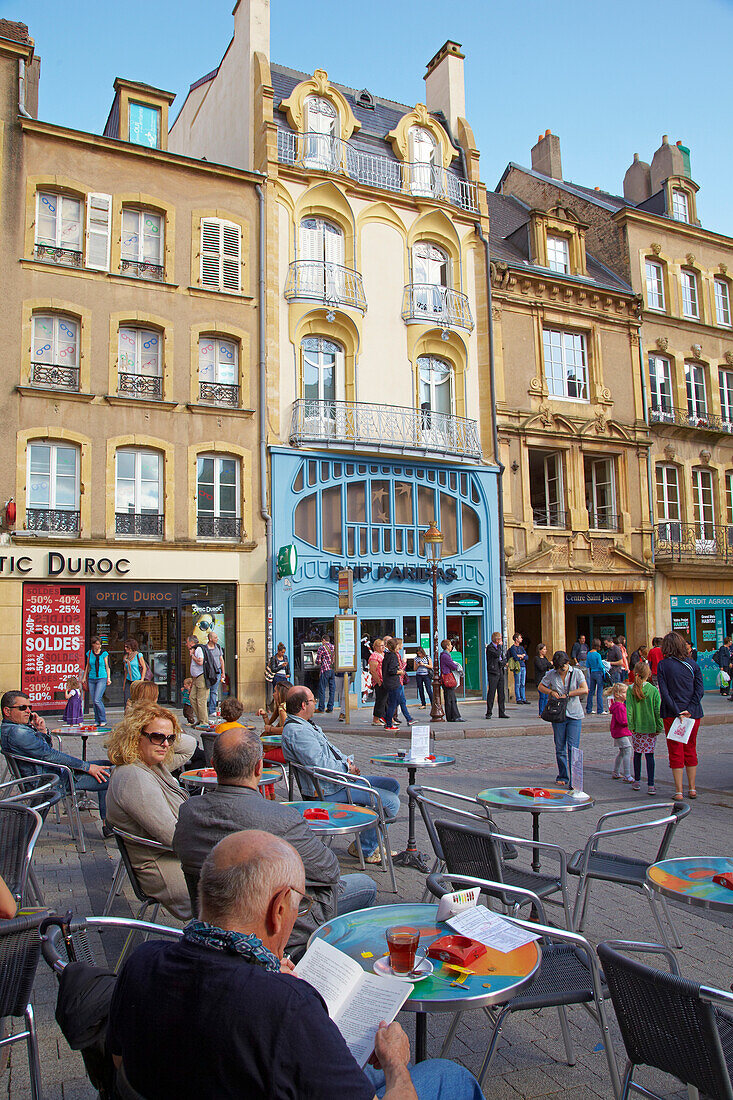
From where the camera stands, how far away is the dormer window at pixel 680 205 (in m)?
30.0

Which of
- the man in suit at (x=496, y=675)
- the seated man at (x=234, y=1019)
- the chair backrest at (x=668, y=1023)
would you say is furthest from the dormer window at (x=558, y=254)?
the seated man at (x=234, y=1019)

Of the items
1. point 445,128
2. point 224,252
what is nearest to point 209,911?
point 224,252

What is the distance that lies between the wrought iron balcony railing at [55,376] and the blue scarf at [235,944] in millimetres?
18597

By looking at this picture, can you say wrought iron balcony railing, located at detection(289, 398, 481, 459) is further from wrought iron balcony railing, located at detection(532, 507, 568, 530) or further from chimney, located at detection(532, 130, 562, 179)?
chimney, located at detection(532, 130, 562, 179)

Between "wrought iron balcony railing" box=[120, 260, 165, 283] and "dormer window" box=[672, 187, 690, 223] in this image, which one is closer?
"wrought iron balcony railing" box=[120, 260, 165, 283]

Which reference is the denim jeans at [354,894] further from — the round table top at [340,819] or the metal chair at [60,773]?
the metal chair at [60,773]

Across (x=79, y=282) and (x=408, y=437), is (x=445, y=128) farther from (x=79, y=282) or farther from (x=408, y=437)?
(x=79, y=282)

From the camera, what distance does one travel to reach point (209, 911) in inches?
78.4

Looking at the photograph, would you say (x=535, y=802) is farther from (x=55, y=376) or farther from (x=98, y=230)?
(x=98, y=230)

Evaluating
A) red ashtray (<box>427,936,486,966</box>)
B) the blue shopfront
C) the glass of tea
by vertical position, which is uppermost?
the blue shopfront

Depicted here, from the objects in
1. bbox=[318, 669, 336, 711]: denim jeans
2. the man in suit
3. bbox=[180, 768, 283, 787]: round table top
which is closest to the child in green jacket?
bbox=[180, 768, 283, 787]: round table top

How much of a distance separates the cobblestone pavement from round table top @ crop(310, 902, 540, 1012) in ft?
2.71

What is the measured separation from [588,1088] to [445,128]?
28391 mm

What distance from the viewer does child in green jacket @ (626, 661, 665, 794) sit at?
9656mm
